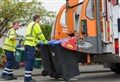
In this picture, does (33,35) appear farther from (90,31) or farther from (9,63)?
(9,63)

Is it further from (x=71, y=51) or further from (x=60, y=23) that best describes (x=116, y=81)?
(x=60, y=23)

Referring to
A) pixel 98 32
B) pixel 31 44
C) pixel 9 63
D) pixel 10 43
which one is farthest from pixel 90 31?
pixel 9 63

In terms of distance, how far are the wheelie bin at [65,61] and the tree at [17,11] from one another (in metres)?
6.50

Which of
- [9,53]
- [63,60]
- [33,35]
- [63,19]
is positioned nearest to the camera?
[63,60]

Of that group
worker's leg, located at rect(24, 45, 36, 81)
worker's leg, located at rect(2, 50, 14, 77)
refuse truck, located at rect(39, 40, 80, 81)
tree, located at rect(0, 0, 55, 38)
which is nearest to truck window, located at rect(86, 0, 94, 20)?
refuse truck, located at rect(39, 40, 80, 81)

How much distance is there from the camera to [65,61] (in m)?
9.62

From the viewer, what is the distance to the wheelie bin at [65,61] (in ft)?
31.4

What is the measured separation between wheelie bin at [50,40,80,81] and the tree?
256 inches

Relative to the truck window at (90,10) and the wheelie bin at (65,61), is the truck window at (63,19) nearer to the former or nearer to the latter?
the truck window at (90,10)

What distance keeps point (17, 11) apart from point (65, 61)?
269 inches

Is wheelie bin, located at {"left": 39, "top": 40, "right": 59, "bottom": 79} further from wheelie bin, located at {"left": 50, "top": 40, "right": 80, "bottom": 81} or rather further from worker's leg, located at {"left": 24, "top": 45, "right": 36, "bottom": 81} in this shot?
worker's leg, located at {"left": 24, "top": 45, "right": 36, "bottom": 81}

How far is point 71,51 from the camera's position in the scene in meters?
9.70

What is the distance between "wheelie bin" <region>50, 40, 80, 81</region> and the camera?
377 inches

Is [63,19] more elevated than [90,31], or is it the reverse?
[63,19]
